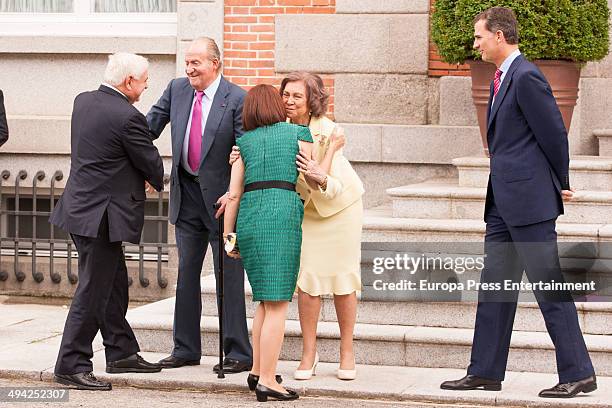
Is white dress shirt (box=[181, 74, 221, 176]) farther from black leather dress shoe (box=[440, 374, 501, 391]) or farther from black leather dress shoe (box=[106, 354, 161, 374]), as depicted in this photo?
black leather dress shoe (box=[440, 374, 501, 391])

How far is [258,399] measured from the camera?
281 inches

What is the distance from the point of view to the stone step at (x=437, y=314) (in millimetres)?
7766

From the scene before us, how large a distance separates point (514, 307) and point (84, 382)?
2.47 m

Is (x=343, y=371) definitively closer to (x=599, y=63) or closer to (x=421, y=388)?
(x=421, y=388)

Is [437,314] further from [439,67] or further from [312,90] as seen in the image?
[439,67]

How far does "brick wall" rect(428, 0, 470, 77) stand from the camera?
10.6m

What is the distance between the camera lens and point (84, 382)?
7492 mm

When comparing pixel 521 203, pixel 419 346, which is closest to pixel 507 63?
pixel 521 203

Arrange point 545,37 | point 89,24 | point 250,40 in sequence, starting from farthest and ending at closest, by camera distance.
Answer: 1. point 89,24
2. point 250,40
3. point 545,37

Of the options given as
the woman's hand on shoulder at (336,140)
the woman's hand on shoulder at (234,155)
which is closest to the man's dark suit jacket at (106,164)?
the woman's hand on shoulder at (234,155)

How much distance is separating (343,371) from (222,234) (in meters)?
1.06

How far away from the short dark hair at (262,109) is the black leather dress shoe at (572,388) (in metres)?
2.06

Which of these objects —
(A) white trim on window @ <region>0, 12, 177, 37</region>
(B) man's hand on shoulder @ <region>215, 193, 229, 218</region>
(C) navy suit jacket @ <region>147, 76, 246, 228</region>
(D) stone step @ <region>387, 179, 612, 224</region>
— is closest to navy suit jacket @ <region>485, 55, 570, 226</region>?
(B) man's hand on shoulder @ <region>215, 193, 229, 218</region>

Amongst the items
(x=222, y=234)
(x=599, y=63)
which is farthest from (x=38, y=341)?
(x=599, y=63)
